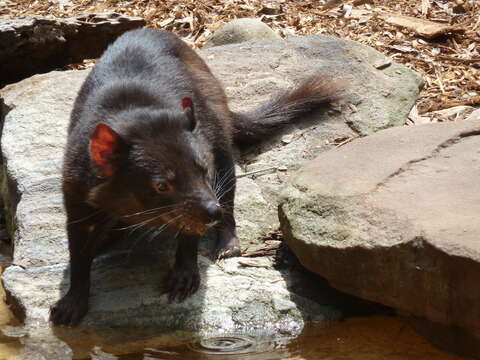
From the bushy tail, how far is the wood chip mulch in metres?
0.70

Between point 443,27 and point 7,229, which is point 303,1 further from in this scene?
point 7,229

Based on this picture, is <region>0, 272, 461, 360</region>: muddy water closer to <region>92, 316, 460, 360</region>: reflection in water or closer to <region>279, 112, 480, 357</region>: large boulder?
<region>92, 316, 460, 360</region>: reflection in water

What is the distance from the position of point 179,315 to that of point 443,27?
390 cm

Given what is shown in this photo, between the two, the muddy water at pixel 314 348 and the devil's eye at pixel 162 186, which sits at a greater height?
the devil's eye at pixel 162 186

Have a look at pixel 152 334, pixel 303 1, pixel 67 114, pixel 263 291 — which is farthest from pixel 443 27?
pixel 152 334

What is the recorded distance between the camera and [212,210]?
296 cm

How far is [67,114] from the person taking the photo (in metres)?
4.80

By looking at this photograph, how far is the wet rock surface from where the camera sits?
18.6ft

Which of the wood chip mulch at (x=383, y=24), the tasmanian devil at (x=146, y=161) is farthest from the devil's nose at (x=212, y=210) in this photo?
the wood chip mulch at (x=383, y=24)

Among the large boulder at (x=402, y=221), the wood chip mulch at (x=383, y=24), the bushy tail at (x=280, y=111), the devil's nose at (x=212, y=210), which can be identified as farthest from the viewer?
the wood chip mulch at (x=383, y=24)

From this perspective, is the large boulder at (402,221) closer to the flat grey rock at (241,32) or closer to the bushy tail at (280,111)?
the bushy tail at (280,111)

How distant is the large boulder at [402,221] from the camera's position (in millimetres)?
2742

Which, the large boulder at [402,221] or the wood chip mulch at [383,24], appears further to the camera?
the wood chip mulch at [383,24]

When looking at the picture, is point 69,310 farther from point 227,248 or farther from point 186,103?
point 186,103
